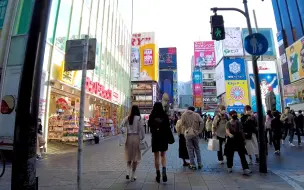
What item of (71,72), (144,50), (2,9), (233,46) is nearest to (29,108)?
(2,9)

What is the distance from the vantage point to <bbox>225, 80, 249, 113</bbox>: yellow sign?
6778cm

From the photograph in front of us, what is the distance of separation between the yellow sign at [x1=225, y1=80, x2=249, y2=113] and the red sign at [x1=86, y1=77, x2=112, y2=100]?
167 ft

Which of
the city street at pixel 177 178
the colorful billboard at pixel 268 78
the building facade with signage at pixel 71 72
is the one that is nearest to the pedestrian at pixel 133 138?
the city street at pixel 177 178

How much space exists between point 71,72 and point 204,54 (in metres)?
88.8

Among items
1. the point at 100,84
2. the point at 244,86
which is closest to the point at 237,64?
the point at 244,86

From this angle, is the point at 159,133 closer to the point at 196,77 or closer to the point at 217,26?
the point at 217,26

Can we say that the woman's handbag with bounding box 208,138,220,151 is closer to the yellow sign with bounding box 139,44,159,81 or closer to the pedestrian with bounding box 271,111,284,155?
the pedestrian with bounding box 271,111,284,155

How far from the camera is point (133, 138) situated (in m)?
6.03

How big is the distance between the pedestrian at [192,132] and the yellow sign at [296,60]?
1260 inches

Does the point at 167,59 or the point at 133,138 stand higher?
the point at 167,59

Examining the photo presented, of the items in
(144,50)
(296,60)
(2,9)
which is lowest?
(2,9)

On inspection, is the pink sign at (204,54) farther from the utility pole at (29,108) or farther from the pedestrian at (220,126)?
the utility pole at (29,108)

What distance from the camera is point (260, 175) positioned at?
6.25 m

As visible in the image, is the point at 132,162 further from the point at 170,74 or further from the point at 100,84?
the point at 170,74
